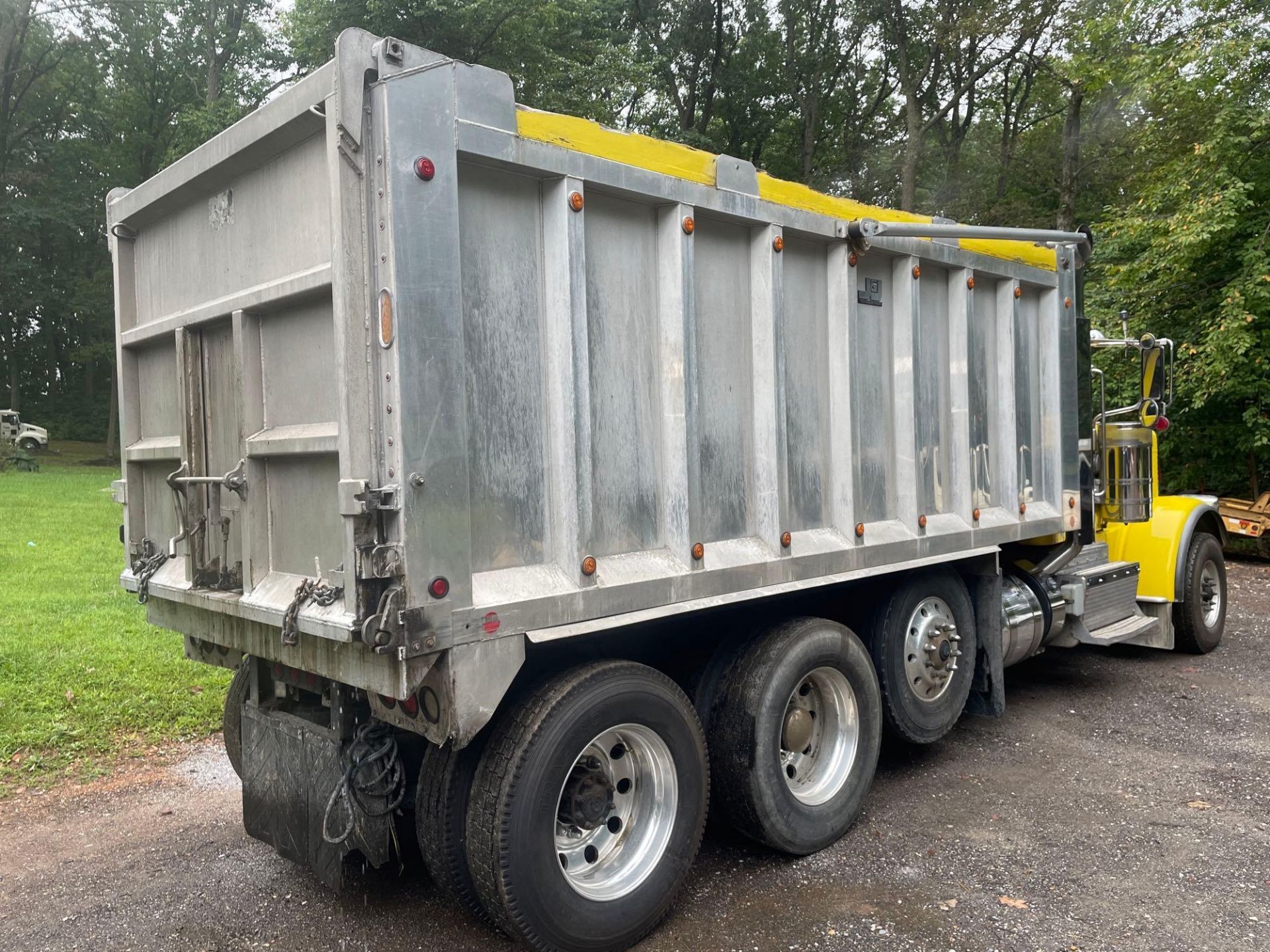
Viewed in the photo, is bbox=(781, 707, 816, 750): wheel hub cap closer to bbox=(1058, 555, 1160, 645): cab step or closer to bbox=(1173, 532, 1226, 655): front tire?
bbox=(1058, 555, 1160, 645): cab step

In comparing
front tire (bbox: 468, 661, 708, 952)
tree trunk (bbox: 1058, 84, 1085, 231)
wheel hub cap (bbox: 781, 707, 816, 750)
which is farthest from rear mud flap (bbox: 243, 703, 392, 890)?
tree trunk (bbox: 1058, 84, 1085, 231)

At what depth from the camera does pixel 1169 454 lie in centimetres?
1462

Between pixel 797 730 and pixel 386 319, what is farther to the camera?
pixel 797 730

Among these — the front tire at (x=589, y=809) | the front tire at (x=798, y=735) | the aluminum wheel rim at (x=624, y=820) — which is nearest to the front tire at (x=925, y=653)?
the front tire at (x=798, y=735)

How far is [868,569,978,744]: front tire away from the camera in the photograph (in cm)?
467

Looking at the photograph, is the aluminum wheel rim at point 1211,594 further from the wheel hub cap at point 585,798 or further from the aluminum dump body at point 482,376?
the wheel hub cap at point 585,798

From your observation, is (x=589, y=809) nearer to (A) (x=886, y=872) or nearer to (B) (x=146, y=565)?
(A) (x=886, y=872)

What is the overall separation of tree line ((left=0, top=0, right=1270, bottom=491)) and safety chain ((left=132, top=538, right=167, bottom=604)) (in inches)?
470

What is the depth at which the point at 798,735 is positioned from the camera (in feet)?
13.6

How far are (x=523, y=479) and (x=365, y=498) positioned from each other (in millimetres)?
567

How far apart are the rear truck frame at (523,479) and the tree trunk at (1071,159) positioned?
690 inches

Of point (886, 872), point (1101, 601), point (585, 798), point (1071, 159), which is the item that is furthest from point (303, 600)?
point (1071, 159)

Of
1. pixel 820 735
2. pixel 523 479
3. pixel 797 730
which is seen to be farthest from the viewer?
pixel 820 735

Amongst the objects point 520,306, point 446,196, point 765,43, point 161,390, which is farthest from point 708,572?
point 765,43
